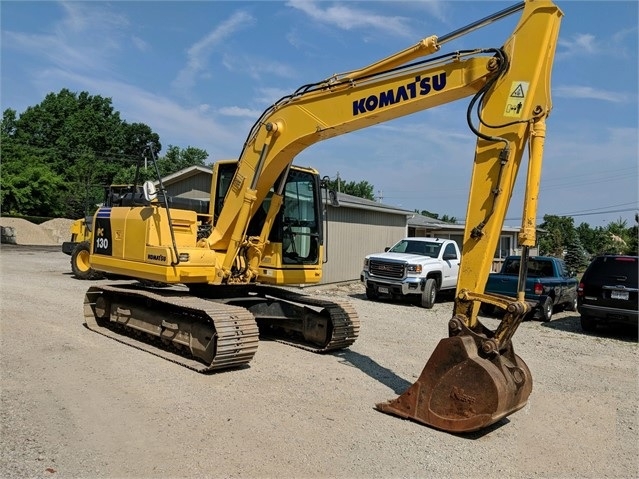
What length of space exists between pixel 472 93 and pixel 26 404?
556 centimetres

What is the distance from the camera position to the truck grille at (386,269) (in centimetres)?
1523

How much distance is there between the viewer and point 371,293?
634 inches

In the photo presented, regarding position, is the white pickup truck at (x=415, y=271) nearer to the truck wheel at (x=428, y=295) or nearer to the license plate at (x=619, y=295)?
the truck wheel at (x=428, y=295)

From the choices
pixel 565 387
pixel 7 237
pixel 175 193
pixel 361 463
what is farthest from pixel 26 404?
pixel 7 237

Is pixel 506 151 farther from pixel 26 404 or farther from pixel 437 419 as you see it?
pixel 26 404

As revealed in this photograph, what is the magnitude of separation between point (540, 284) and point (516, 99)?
30.7 ft

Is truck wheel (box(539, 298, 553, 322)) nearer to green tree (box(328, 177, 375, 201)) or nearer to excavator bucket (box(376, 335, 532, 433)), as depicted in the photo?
excavator bucket (box(376, 335, 532, 433))

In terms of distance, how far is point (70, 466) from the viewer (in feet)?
14.1

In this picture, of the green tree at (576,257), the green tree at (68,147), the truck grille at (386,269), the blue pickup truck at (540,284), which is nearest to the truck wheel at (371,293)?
the truck grille at (386,269)

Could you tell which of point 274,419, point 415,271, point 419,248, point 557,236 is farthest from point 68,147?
point 274,419

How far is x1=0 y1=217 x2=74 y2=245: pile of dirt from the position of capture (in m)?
40.1

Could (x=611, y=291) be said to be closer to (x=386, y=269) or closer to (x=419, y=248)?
(x=386, y=269)

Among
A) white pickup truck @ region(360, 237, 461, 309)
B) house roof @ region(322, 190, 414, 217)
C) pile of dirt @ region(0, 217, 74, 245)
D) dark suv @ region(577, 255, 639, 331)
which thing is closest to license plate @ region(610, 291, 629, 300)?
dark suv @ region(577, 255, 639, 331)

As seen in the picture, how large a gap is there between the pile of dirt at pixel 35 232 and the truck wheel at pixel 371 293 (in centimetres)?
3193
